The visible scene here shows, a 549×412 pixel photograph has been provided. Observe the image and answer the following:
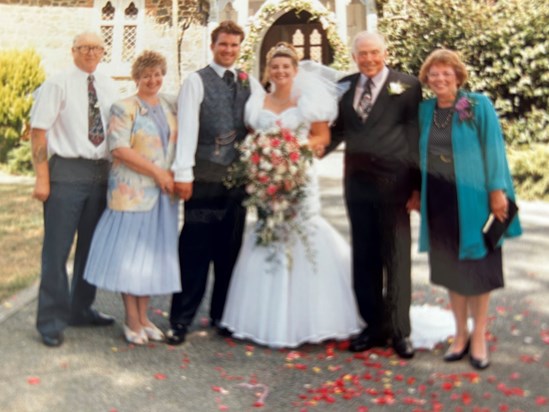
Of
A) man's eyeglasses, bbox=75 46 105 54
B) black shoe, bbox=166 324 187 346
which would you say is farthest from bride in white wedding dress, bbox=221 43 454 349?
man's eyeglasses, bbox=75 46 105 54

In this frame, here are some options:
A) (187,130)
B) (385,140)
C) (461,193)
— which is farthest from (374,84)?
(187,130)

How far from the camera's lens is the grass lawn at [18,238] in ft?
6.28

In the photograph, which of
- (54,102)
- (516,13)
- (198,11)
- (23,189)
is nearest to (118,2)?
(198,11)

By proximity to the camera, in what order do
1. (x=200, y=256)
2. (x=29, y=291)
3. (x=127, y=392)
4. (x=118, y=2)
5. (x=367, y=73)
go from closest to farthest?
(x=118, y=2), (x=367, y=73), (x=127, y=392), (x=29, y=291), (x=200, y=256)

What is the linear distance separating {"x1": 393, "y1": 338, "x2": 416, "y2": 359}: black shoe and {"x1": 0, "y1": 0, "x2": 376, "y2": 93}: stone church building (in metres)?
1.13

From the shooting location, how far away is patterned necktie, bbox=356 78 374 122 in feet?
6.81

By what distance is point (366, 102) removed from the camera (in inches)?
82.4

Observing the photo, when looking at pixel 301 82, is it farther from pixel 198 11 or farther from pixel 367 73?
pixel 198 11

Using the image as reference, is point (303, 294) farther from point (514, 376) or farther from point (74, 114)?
point (74, 114)

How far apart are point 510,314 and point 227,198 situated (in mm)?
1167

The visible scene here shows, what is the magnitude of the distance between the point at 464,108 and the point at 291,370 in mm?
1010

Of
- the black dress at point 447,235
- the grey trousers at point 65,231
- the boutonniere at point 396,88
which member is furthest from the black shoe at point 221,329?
the boutonniere at point 396,88

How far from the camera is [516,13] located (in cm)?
170

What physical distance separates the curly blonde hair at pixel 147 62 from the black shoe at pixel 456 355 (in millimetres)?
1332
